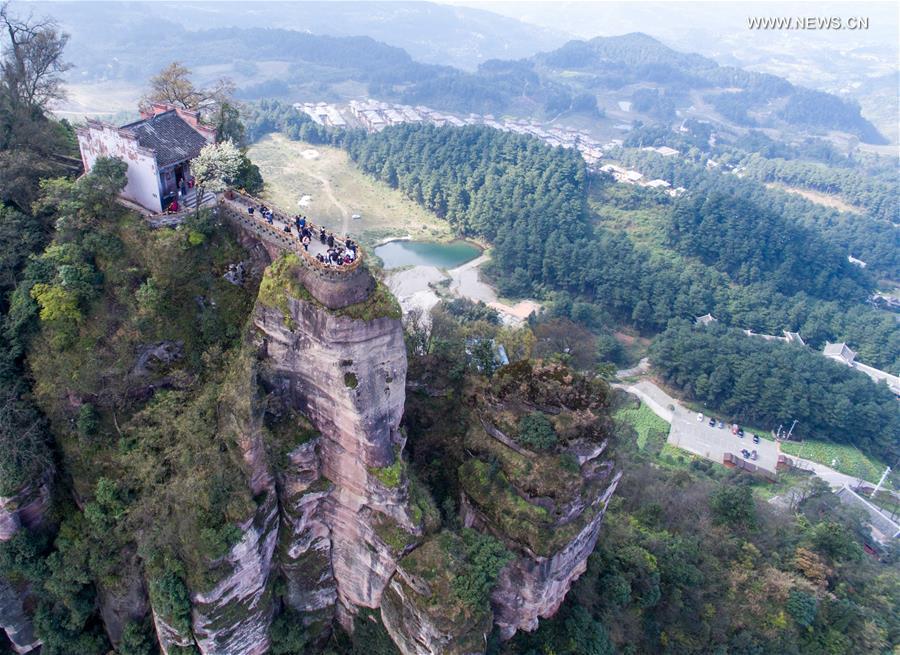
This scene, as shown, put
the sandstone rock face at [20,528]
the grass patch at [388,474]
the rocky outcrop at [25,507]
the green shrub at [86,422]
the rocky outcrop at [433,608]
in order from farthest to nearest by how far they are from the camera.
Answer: the green shrub at [86,422]
the sandstone rock face at [20,528]
the rocky outcrop at [25,507]
the grass patch at [388,474]
the rocky outcrop at [433,608]

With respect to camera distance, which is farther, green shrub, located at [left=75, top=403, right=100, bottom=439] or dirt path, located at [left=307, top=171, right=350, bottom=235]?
dirt path, located at [left=307, top=171, right=350, bottom=235]

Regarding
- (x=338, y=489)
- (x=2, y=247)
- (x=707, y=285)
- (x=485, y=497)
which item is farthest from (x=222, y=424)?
(x=707, y=285)

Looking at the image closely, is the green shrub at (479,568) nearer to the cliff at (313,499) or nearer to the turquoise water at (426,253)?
the cliff at (313,499)

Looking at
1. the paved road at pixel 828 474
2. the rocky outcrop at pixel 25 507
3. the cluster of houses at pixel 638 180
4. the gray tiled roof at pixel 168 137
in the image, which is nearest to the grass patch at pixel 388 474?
the rocky outcrop at pixel 25 507

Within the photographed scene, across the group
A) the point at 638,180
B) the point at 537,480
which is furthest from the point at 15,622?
the point at 638,180

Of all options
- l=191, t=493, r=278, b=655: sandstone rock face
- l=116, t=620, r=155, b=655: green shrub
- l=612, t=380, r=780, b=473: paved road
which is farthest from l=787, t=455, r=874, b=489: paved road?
l=116, t=620, r=155, b=655: green shrub

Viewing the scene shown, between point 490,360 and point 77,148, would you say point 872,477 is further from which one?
point 77,148

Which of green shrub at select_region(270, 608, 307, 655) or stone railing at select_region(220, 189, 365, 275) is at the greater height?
stone railing at select_region(220, 189, 365, 275)

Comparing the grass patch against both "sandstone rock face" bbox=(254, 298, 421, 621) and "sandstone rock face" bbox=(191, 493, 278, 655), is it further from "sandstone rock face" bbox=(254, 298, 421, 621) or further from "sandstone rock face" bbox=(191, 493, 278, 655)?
"sandstone rock face" bbox=(191, 493, 278, 655)
